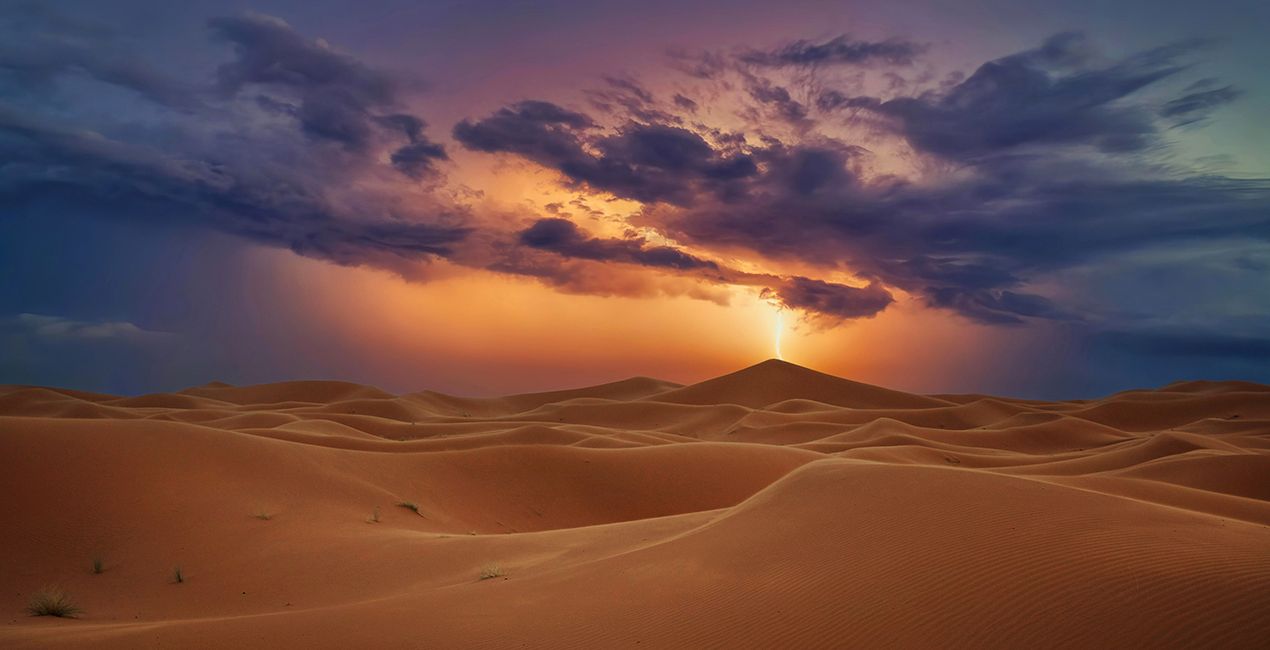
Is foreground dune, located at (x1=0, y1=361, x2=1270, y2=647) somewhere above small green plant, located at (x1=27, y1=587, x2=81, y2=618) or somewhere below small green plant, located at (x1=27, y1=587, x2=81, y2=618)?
above

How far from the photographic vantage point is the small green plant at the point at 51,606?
10062 mm

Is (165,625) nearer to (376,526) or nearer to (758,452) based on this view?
(376,526)

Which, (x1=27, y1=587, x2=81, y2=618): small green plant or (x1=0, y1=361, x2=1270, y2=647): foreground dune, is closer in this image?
(x1=0, y1=361, x2=1270, y2=647): foreground dune

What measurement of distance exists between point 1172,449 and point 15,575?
33.2 metres

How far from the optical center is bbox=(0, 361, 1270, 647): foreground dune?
6.80 metres

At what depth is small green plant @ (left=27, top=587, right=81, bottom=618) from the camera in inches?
396

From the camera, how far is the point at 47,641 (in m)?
7.55

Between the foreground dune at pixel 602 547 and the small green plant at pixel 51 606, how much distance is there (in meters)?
0.19

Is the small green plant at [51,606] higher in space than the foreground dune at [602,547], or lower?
lower

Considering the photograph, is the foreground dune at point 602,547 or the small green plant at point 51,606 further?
the small green plant at point 51,606

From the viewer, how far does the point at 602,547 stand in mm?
11859

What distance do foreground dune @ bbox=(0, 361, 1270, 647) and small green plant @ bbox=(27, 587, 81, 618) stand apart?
19 centimetres

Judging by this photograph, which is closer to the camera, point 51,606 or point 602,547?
point 51,606

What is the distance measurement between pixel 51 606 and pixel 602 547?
720 centimetres
